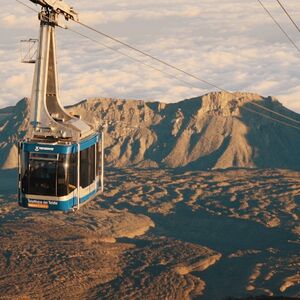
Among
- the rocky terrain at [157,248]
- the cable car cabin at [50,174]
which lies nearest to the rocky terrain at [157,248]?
the rocky terrain at [157,248]

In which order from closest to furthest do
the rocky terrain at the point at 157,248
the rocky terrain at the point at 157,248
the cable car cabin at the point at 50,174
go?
1. the cable car cabin at the point at 50,174
2. the rocky terrain at the point at 157,248
3. the rocky terrain at the point at 157,248

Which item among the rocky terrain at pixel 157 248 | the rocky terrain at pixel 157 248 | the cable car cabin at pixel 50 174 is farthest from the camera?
the rocky terrain at pixel 157 248

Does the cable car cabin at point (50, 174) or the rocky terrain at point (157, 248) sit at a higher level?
the cable car cabin at point (50, 174)

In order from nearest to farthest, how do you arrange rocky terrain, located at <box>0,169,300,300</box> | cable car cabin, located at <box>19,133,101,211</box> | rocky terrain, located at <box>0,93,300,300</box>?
cable car cabin, located at <box>19,133,101,211</box> < rocky terrain, located at <box>0,93,300,300</box> < rocky terrain, located at <box>0,169,300,300</box>

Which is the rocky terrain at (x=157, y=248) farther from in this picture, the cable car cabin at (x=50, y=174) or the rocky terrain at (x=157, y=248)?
the cable car cabin at (x=50, y=174)

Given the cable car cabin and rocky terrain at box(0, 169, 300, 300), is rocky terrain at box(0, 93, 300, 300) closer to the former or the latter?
rocky terrain at box(0, 169, 300, 300)

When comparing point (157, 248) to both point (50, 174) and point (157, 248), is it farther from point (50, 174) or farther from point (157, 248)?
point (50, 174)

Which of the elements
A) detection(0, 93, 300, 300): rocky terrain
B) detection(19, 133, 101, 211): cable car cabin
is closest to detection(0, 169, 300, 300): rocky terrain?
Result: detection(0, 93, 300, 300): rocky terrain

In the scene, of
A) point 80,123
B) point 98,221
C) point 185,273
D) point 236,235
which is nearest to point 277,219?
point 236,235
